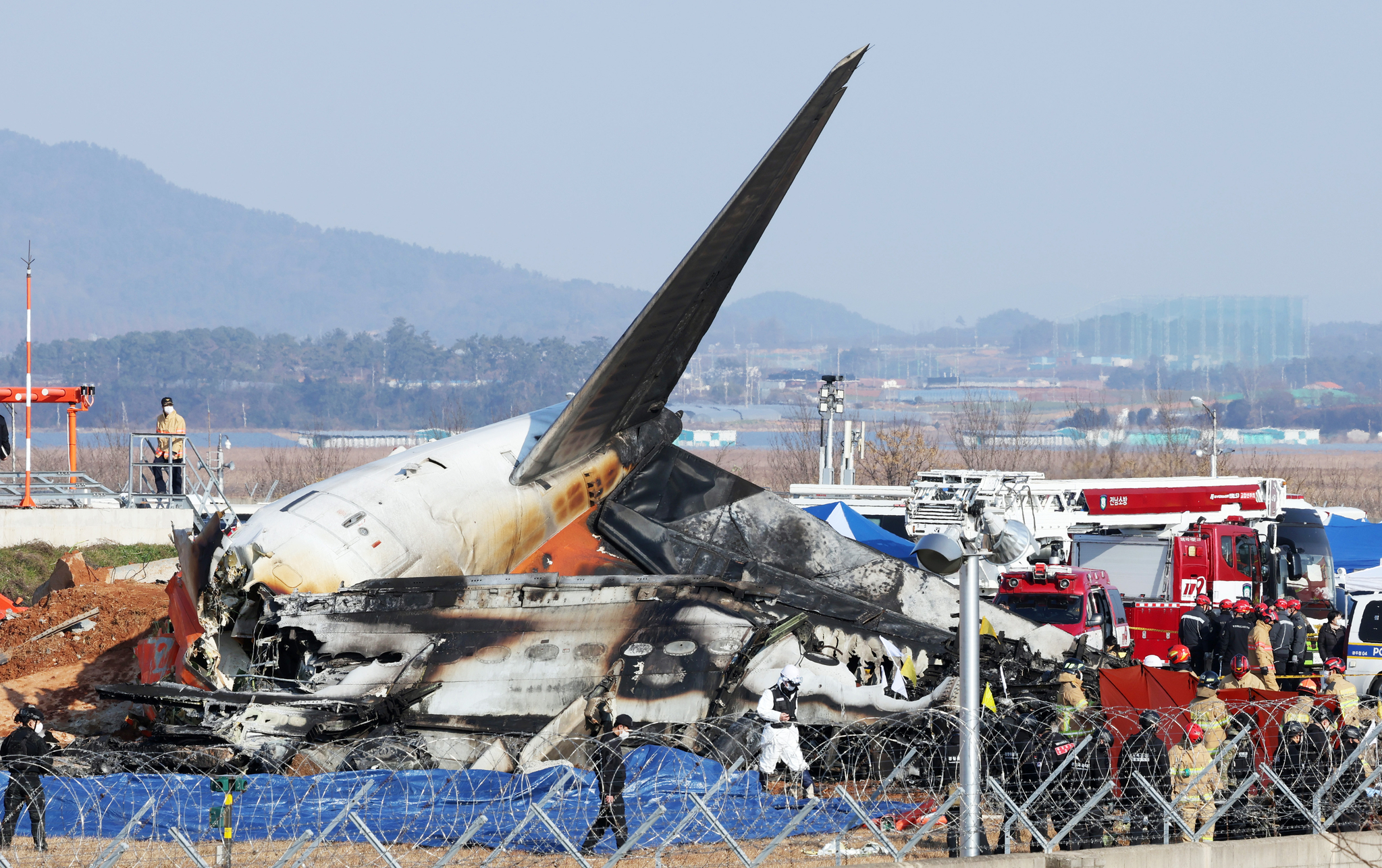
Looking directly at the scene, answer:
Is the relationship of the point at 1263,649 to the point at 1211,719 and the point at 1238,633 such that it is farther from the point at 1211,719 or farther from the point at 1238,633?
the point at 1211,719

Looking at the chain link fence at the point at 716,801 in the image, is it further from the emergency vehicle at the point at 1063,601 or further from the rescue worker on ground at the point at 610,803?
the emergency vehicle at the point at 1063,601

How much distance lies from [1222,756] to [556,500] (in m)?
10.9

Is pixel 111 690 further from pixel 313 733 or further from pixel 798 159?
pixel 798 159

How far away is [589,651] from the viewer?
52.1 feet

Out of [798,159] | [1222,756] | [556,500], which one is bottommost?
[1222,756]

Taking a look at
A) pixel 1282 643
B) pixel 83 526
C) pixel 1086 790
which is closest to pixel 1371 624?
pixel 1282 643

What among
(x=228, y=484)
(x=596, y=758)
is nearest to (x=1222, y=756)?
(x=596, y=758)

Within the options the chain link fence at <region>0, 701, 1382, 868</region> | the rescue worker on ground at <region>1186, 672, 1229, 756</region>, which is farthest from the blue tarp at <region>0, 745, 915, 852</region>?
the rescue worker on ground at <region>1186, 672, 1229, 756</region>

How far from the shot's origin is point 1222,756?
38.6ft

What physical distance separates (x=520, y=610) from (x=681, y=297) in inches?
229

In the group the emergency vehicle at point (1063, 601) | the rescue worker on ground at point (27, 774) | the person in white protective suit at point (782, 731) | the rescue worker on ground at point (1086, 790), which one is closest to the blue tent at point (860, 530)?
the emergency vehicle at point (1063, 601)

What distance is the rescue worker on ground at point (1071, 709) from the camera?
1301 centimetres

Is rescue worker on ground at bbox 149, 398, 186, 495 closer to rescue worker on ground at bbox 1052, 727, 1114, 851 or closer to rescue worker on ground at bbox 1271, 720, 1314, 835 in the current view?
rescue worker on ground at bbox 1052, 727, 1114, 851

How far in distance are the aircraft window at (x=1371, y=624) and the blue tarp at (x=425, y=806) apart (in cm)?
1200
